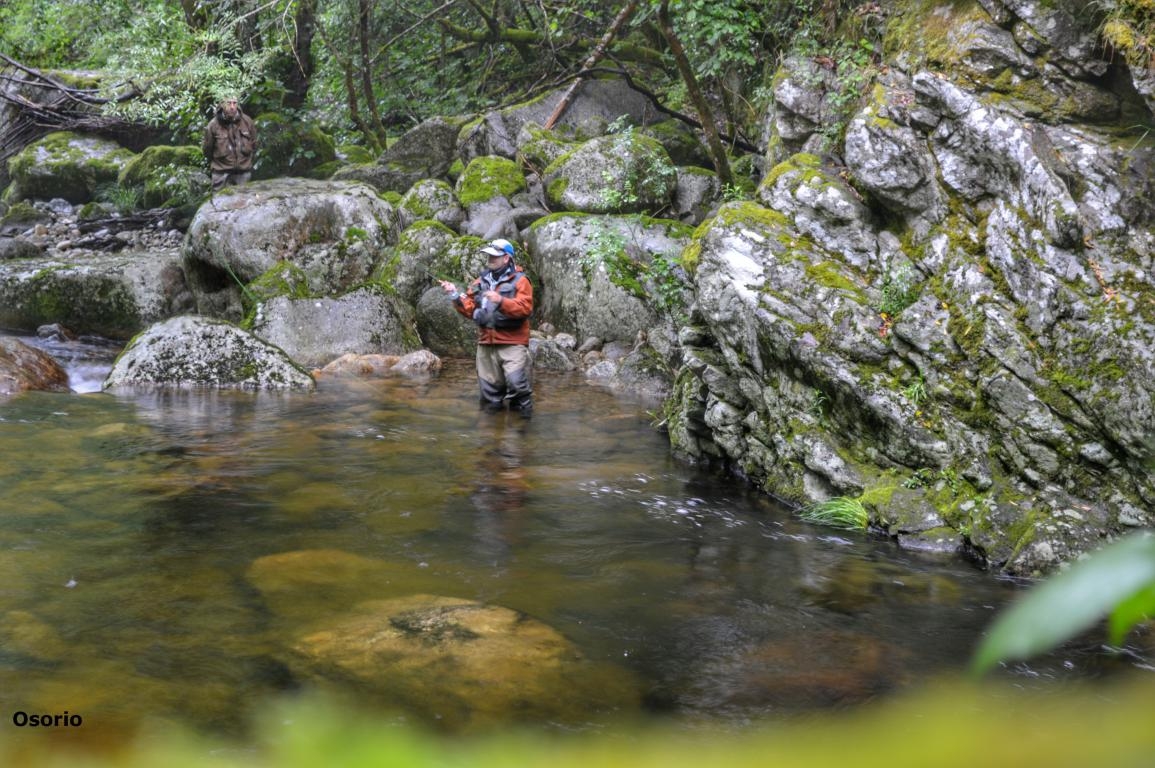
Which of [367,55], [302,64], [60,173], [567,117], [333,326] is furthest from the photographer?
[60,173]

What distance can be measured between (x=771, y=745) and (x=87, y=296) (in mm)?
17141

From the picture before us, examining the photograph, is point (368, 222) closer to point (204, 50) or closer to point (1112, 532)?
point (204, 50)

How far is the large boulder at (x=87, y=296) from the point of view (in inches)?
612

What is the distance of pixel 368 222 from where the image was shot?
16.6 m

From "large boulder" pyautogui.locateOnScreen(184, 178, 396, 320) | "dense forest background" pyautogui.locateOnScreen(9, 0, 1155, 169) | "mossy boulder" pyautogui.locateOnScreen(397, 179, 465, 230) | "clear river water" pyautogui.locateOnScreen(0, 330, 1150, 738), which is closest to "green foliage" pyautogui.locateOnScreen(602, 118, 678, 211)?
"dense forest background" pyautogui.locateOnScreen(9, 0, 1155, 169)

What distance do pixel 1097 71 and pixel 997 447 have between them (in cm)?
296

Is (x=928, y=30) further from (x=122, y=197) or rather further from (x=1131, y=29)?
(x=122, y=197)

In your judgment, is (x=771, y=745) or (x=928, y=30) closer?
(x=771, y=745)

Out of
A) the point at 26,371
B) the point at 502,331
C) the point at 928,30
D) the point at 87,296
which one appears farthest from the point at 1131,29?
the point at 87,296

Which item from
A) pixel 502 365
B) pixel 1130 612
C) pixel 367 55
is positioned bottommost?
pixel 502 365

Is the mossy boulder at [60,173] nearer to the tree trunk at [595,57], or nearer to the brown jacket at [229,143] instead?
the brown jacket at [229,143]

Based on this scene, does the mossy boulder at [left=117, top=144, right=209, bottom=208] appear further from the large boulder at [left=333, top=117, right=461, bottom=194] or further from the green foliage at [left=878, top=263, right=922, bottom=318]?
the green foliage at [left=878, top=263, right=922, bottom=318]

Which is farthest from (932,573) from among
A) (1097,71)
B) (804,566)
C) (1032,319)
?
(1097,71)

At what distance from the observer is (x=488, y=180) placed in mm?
17062
